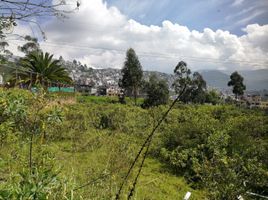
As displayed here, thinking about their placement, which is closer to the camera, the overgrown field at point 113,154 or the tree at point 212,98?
the overgrown field at point 113,154

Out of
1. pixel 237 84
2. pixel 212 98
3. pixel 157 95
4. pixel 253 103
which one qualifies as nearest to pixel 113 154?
pixel 157 95

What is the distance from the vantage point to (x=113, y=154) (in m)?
5.46

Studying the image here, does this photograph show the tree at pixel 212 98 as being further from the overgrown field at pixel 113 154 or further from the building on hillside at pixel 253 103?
the overgrown field at pixel 113 154

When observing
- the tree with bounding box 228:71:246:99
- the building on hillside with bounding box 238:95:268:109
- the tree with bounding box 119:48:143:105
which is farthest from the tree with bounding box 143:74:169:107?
the tree with bounding box 228:71:246:99

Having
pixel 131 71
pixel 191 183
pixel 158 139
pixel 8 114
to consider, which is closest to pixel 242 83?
pixel 131 71

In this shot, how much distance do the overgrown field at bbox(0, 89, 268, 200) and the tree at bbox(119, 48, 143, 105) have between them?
24.1m

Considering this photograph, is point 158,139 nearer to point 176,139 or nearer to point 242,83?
point 176,139

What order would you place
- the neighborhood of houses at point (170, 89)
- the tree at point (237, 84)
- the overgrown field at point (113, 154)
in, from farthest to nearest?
the tree at point (237, 84), the neighborhood of houses at point (170, 89), the overgrown field at point (113, 154)

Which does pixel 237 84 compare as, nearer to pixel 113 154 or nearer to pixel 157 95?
pixel 157 95

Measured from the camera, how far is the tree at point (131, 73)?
1650 inches

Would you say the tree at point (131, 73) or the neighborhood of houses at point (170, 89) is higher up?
the tree at point (131, 73)

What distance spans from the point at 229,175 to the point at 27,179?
418 centimetres

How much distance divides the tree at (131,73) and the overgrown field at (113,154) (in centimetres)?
2415

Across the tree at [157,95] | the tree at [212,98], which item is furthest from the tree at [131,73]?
the tree at [212,98]
